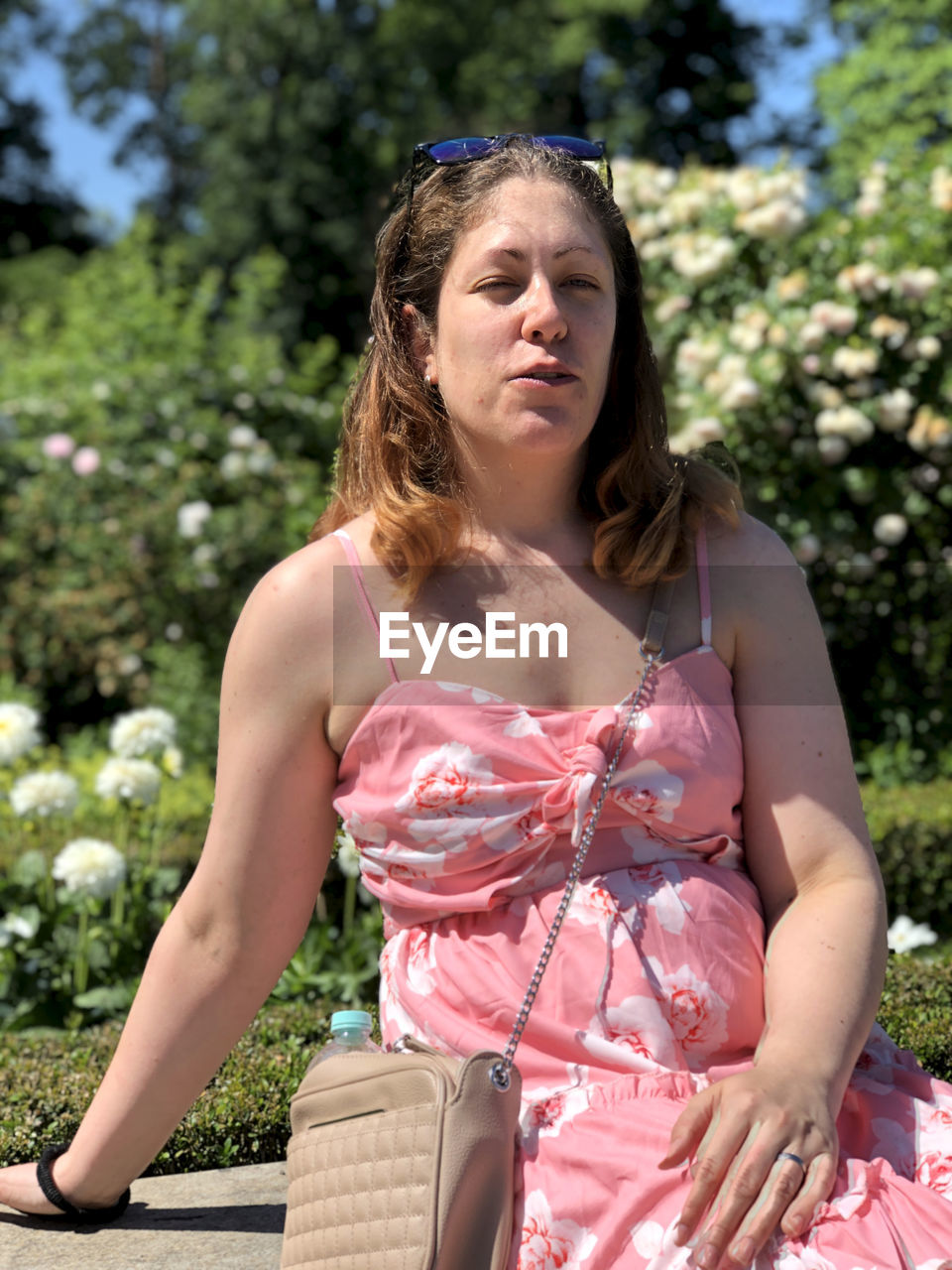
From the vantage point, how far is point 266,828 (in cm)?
179

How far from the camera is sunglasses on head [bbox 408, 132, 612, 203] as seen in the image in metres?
1.93

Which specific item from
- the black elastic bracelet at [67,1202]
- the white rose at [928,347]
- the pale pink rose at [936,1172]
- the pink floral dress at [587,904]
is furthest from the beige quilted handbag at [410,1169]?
the white rose at [928,347]

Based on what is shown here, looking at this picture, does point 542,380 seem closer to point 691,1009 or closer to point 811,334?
point 691,1009

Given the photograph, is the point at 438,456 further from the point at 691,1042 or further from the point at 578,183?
the point at 691,1042

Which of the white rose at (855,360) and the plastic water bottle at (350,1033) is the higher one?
the white rose at (855,360)

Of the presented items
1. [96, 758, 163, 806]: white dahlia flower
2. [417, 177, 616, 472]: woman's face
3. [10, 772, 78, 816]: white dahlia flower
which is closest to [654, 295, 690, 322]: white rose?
[96, 758, 163, 806]: white dahlia flower

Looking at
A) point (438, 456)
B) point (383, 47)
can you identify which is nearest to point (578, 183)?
point (438, 456)

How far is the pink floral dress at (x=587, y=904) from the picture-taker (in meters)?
1.60

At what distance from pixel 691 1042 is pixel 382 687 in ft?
1.91

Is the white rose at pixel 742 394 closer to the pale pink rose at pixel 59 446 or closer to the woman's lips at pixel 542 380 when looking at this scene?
the pale pink rose at pixel 59 446

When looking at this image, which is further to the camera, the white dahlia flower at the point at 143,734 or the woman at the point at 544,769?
the white dahlia flower at the point at 143,734

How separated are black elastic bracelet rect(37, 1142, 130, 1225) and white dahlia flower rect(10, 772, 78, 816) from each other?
1.56 metres

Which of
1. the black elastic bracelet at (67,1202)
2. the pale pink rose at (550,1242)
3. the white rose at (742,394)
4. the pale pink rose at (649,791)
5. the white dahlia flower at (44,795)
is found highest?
the white rose at (742,394)

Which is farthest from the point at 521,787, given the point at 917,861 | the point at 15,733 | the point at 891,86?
the point at 891,86
